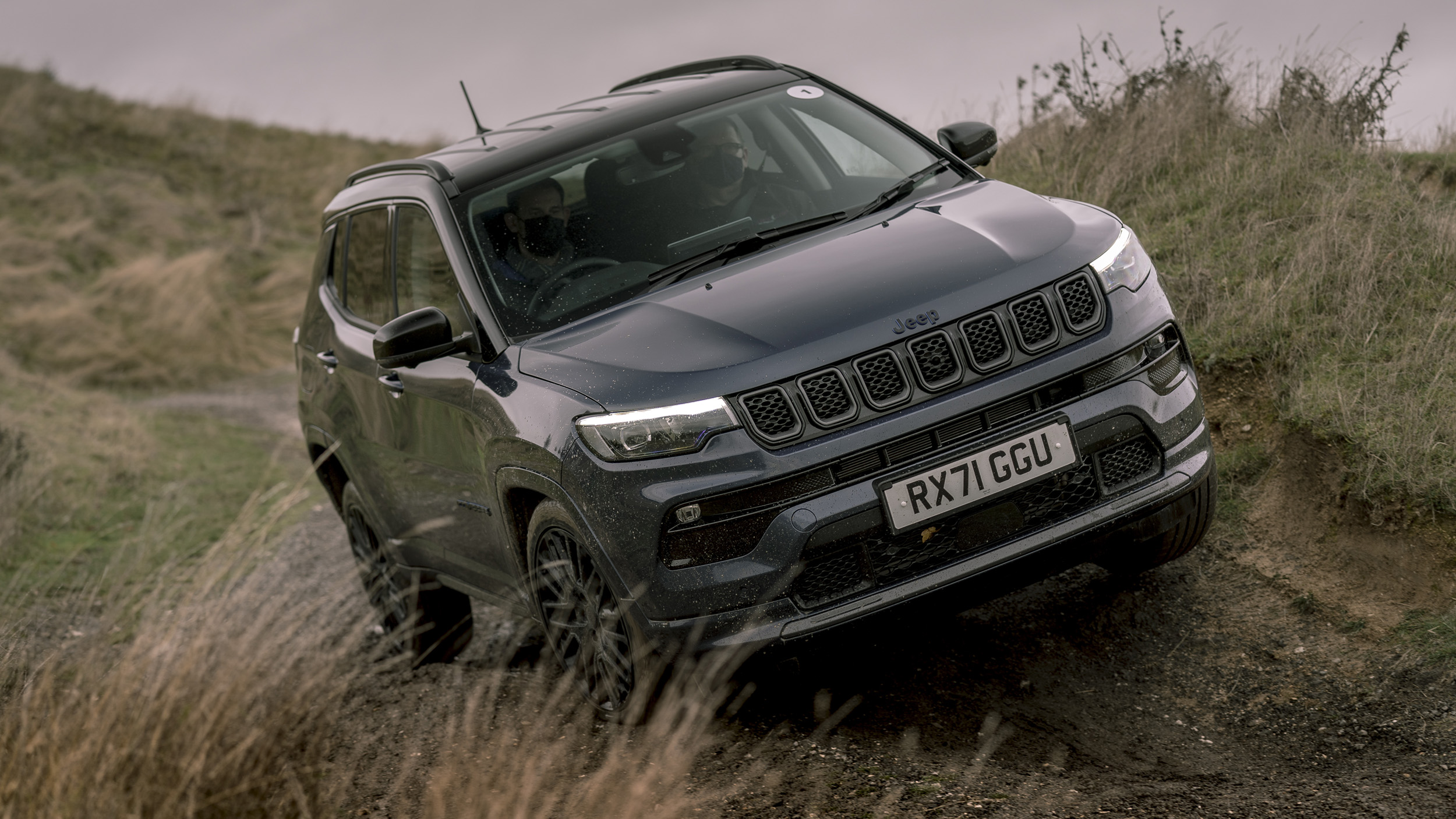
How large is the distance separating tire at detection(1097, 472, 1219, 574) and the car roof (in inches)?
94.9

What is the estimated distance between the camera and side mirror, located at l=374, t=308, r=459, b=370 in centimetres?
464

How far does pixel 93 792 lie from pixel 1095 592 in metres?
3.54

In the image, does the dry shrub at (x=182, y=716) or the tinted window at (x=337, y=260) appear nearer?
the dry shrub at (x=182, y=716)

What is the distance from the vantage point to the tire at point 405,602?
6453mm

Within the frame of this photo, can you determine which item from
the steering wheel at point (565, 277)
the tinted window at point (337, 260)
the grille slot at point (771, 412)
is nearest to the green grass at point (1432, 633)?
the grille slot at point (771, 412)

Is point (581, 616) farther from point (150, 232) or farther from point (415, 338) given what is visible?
point (150, 232)

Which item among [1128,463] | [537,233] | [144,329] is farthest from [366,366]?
[144,329]

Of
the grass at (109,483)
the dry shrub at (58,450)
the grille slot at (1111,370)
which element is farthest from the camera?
the dry shrub at (58,450)

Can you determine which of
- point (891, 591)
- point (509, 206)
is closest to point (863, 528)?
point (891, 591)

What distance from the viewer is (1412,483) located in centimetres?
480

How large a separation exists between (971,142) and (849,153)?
0.54 m

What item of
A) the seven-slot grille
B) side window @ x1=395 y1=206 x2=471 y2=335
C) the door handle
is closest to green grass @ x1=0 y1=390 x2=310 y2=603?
the door handle

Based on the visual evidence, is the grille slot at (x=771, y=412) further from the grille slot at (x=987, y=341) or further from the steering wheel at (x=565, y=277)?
the steering wheel at (x=565, y=277)

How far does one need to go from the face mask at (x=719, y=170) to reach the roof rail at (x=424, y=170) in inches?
36.0
